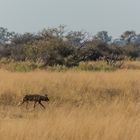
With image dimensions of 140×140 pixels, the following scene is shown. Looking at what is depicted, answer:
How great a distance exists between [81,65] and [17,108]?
35.7 ft

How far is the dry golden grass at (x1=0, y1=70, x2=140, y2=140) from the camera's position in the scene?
652 cm

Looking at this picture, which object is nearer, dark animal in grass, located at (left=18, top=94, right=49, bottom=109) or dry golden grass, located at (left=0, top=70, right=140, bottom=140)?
dry golden grass, located at (left=0, top=70, right=140, bottom=140)

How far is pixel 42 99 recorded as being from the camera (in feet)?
34.7

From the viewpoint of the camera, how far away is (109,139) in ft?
20.9

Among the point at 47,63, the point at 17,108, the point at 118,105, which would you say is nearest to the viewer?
the point at 118,105

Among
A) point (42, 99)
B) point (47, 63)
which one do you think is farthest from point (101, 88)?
point (47, 63)

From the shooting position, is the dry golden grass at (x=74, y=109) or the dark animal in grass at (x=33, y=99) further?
the dark animal in grass at (x=33, y=99)

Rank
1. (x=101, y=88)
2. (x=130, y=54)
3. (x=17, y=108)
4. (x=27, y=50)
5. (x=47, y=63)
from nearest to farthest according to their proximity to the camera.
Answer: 1. (x=17, y=108)
2. (x=101, y=88)
3. (x=47, y=63)
4. (x=27, y=50)
5. (x=130, y=54)

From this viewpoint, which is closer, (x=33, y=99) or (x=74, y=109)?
(x=74, y=109)

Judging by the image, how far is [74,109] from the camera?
369 inches

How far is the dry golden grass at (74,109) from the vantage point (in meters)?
6.52

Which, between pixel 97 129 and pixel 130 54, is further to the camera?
pixel 130 54

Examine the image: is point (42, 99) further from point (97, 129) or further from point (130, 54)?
point (130, 54)

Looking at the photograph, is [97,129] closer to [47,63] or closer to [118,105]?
[118,105]
